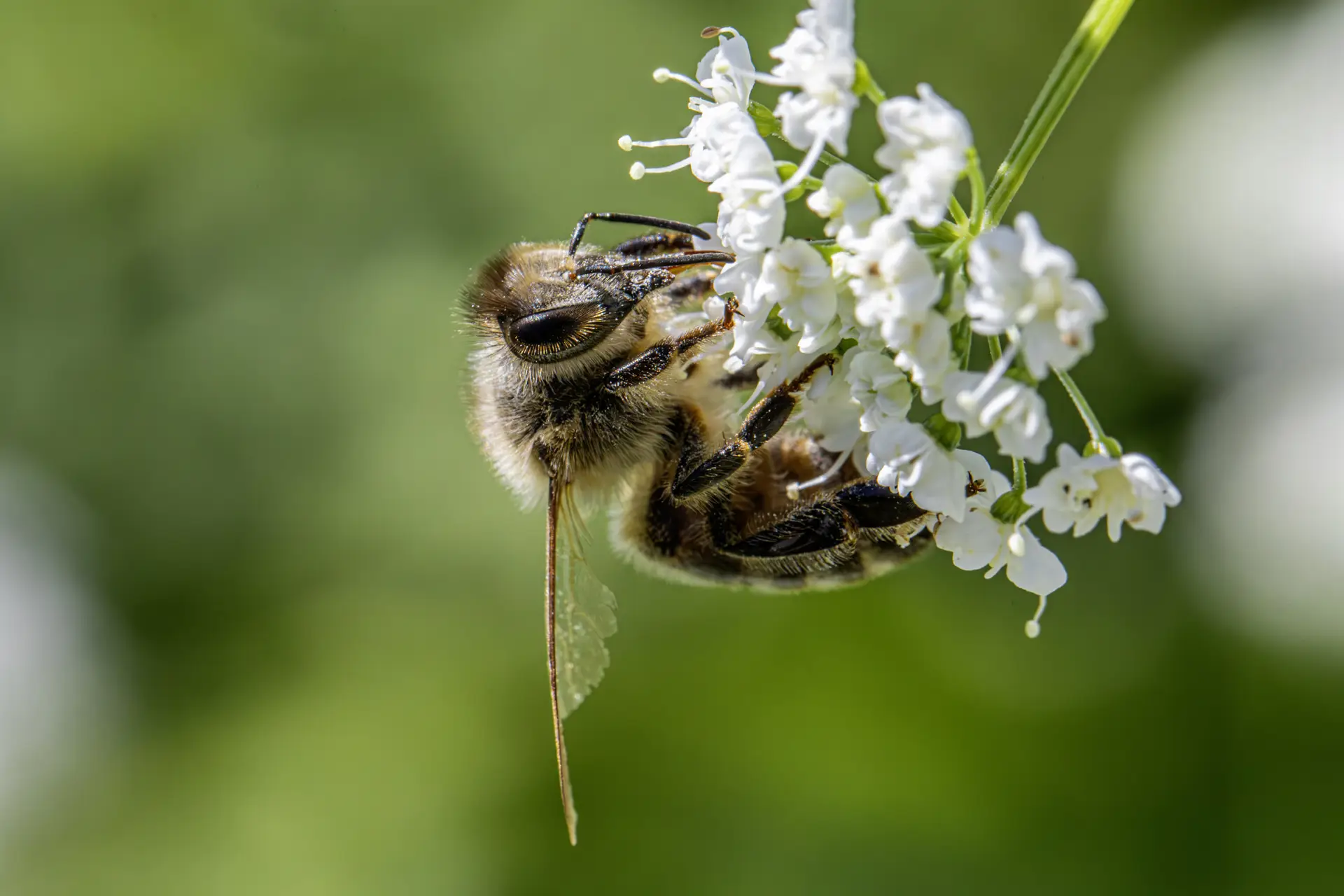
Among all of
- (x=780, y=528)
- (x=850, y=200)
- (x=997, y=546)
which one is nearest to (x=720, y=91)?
(x=850, y=200)

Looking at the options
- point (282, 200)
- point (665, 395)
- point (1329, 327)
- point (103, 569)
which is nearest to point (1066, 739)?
point (1329, 327)

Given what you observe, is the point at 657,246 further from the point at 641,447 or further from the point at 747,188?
the point at 747,188

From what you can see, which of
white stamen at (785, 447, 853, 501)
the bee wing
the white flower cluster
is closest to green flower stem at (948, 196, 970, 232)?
the white flower cluster

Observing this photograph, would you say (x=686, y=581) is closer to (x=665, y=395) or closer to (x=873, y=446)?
(x=665, y=395)

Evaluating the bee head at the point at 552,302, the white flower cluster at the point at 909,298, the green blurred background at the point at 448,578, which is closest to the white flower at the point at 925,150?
the white flower cluster at the point at 909,298

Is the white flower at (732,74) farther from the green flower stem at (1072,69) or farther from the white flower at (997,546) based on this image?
the white flower at (997,546)

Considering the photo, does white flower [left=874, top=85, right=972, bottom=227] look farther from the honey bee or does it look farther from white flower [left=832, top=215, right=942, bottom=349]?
the honey bee
